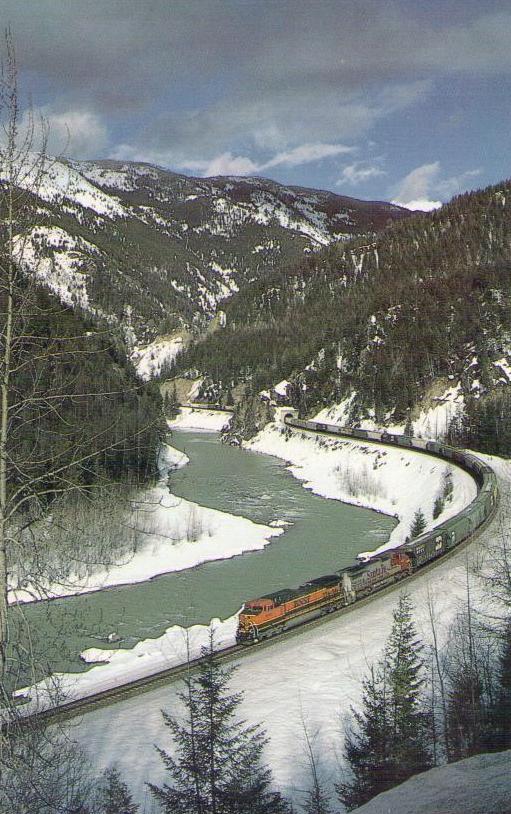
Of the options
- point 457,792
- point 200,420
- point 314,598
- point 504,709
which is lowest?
point 314,598

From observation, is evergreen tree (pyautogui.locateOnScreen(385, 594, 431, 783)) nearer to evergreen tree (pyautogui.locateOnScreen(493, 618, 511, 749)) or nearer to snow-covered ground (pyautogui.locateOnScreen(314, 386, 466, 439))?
evergreen tree (pyautogui.locateOnScreen(493, 618, 511, 749))

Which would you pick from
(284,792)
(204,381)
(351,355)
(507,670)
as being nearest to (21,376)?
(284,792)

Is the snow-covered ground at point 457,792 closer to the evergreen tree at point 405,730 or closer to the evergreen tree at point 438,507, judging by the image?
the evergreen tree at point 405,730

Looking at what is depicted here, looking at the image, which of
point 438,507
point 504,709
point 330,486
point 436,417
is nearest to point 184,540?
point 438,507

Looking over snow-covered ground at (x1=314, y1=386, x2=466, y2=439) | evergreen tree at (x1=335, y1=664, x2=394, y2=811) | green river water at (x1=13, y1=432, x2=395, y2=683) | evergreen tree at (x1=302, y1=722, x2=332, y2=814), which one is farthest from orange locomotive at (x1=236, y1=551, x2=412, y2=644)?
snow-covered ground at (x1=314, y1=386, x2=466, y2=439)

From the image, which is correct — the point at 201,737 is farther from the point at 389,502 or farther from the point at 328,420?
the point at 328,420

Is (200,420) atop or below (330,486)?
atop

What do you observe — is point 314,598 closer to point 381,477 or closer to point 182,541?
point 182,541
